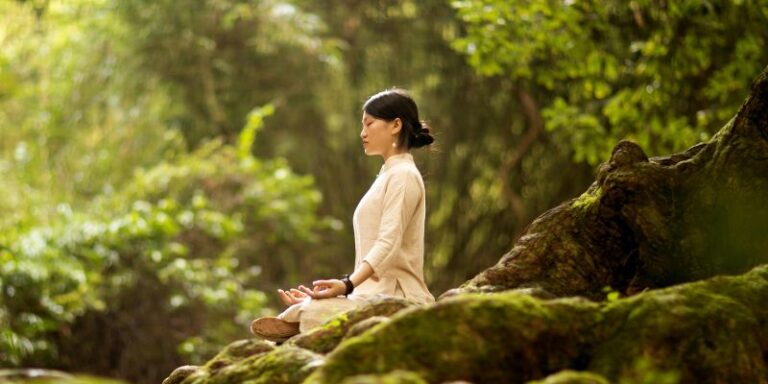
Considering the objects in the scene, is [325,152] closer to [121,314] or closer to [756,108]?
[121,314]

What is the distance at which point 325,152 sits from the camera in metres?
25.2

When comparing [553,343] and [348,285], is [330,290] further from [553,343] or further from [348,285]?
[553,343]

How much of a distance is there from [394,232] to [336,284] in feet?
1.36

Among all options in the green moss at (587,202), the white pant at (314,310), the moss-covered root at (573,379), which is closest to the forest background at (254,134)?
the green moss at (587,202)

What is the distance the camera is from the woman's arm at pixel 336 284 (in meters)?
6.10

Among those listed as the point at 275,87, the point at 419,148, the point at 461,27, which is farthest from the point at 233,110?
the point at 419,148

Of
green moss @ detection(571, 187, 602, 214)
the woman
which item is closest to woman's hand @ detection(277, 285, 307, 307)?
the woman

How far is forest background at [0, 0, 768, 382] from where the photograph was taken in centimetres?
1360

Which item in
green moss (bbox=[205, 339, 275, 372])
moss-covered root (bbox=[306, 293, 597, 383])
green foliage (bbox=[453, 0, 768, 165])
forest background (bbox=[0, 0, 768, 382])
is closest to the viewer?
moss-covered root (bbox=[306, 293, 597, 383])

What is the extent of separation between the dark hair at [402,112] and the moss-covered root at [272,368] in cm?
185

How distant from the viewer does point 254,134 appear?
76.4 feet

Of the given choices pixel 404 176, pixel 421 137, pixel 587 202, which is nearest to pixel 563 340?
pixel 404 176

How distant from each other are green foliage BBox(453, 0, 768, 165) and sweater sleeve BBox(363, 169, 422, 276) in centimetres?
625

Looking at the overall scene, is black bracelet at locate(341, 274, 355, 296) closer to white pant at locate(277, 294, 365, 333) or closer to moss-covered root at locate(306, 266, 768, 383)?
white pant at locate(277, 294, 365, 333)
